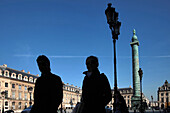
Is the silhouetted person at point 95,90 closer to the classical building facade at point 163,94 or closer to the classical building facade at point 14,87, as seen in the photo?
the classical building facade at point 14,87

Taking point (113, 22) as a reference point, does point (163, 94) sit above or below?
below

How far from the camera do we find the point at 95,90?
3.08 m

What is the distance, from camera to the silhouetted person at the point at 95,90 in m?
→ 3.00

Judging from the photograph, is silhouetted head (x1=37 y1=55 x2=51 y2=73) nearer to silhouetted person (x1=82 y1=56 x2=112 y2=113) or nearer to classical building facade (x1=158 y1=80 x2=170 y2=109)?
silhouetted person (x1=82 y1=56 x2=112 y2=113)

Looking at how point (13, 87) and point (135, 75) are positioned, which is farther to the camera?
point (13, 87)

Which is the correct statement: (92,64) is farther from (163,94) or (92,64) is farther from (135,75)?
(163,94)

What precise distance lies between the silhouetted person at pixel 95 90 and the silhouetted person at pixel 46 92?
0.42 metres

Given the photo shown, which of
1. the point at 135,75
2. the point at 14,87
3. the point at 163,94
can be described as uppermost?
the point at 135,75

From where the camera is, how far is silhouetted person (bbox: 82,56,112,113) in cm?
300

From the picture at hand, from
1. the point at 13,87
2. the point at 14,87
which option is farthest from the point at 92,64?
the point at 14,87

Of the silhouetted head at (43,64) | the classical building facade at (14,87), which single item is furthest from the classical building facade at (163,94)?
the silhouetted head at (43,64)

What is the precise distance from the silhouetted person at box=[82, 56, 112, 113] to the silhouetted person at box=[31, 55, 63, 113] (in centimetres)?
42

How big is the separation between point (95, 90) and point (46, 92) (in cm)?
71

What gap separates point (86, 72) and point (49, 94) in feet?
2.27
